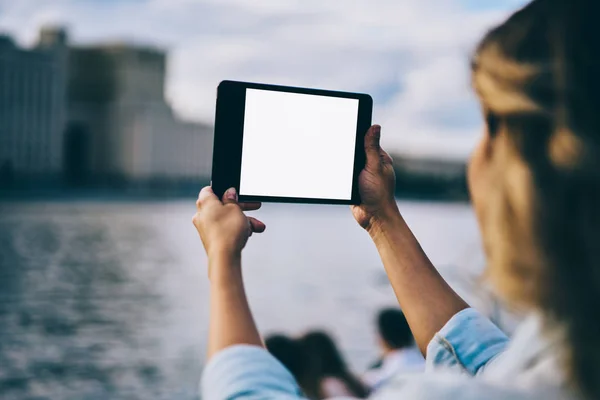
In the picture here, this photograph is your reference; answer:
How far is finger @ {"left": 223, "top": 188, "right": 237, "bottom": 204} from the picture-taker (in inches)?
51.7

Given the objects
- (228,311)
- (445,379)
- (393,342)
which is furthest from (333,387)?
(445,379)

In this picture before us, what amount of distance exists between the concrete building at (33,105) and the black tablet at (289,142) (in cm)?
10628

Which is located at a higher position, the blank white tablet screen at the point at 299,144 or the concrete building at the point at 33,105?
the blank white tablet screen at the point at 299,144

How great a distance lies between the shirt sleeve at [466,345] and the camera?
1.28m

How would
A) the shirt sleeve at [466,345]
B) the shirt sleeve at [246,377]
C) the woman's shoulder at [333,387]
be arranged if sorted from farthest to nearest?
the woman's shoulder at [333,387] → the shirt sleeve at [466,345] → the shirt sleeve at [246,377]

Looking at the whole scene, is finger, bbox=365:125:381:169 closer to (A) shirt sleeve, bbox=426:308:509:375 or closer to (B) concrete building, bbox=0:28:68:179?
(A) shirt sleeve, bbox=426:308:509:375

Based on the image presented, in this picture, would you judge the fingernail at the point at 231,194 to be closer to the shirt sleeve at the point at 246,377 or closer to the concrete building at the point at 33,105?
the shirt sleeve at the point at 246,377

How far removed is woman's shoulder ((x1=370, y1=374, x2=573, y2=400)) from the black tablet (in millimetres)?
572

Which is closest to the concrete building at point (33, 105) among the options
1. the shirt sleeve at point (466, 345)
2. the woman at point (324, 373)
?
the woman at point (324, 373)

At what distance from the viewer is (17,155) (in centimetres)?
10512

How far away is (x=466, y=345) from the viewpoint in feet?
4.26

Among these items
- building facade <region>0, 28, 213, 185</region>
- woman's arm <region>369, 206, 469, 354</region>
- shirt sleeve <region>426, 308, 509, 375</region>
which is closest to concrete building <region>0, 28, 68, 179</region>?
building facade <region>0, 28, 213, 185</region>

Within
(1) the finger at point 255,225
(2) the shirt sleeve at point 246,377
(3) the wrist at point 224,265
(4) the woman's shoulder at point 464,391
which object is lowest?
(2) the shirt sleeve at point 246,377

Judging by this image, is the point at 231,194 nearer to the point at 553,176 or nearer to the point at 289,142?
the point at 289,142
